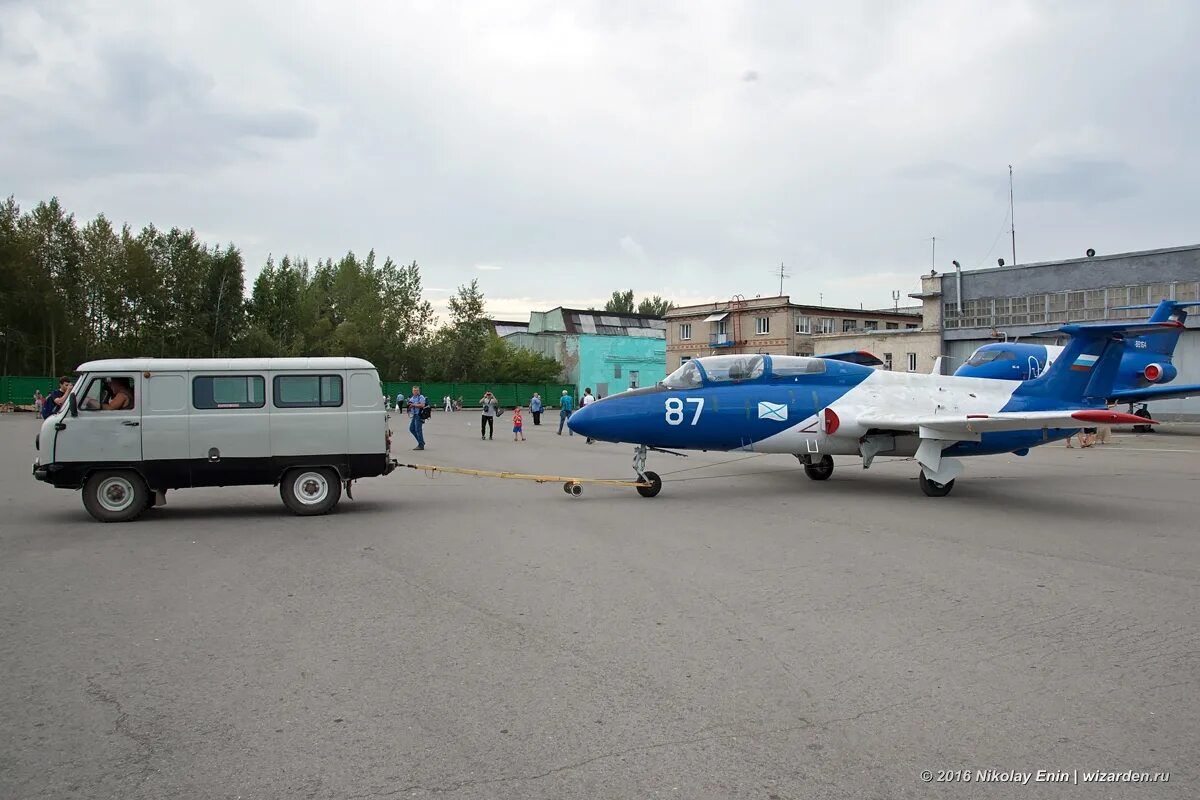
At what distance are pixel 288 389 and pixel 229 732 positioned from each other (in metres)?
7.87

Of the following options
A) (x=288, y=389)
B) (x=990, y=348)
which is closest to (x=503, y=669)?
(x=288, y=389)

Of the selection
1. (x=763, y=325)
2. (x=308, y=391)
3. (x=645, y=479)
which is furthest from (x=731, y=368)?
(x=763, y=325)

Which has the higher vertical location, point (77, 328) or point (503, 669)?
point (77, 328)

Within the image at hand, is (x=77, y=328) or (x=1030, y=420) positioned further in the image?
(x=77, y=328)

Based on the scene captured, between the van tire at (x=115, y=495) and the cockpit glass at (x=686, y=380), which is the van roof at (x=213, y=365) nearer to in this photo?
the van tire at (x=115, y=495)

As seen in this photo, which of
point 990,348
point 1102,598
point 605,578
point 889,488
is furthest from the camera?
point 990,348

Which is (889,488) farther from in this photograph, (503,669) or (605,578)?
(503,669)

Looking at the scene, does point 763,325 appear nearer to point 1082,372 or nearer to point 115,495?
point 1082,372

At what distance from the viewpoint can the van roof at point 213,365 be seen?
11.0m

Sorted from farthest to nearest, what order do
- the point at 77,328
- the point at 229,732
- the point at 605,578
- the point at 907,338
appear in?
the point at 77,328, the point at 907,338, the point at 605,578, the point at 229,732

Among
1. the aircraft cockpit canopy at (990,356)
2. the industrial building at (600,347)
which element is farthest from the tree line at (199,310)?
the aircraft cockpit canopy at (990,356)

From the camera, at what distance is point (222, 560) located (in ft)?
27.7

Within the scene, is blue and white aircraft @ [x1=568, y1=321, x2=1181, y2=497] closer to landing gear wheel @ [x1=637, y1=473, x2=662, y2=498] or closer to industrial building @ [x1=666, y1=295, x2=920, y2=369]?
landing gear wheel @ [x1=637, y1=473, x2=662, y2=498]

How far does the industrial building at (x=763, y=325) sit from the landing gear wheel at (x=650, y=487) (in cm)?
4521
